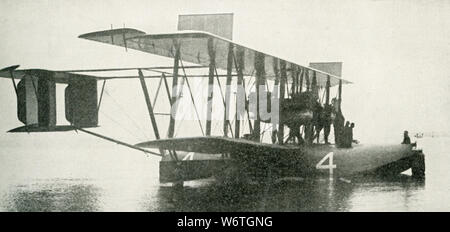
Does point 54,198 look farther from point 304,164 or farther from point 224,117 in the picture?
point 304,164

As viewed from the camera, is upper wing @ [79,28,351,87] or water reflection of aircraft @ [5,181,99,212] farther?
upper wing @ [79,28,351,87]

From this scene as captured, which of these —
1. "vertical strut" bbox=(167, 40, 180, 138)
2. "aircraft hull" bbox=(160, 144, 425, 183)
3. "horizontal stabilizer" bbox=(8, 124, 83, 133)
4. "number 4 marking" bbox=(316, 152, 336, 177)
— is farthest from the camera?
"number 4 marking" bbox=(316, 152, 336, 177)

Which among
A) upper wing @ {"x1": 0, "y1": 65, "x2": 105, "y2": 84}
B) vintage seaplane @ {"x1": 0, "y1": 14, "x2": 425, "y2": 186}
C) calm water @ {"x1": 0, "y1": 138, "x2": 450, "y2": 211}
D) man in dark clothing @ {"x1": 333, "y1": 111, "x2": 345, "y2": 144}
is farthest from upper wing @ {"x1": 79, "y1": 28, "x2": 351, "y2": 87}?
calm water @ {"x1": 0, "y1": 138, "x2": 450, "y2": 211}

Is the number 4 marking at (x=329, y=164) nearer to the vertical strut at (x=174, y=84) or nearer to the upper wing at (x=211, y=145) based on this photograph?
the upper wing at (x=211, y=145)

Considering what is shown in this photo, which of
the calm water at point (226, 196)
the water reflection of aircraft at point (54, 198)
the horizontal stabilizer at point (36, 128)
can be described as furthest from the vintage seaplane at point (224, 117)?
the water reflection of aircraft at point (54, 198)

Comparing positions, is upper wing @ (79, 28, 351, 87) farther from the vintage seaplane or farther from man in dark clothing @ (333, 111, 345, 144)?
man in dark clothing @ (333, 111, 345, 144)

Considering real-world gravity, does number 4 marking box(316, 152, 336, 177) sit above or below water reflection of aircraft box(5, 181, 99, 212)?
above

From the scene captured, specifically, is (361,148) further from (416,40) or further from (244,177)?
(244,177)
